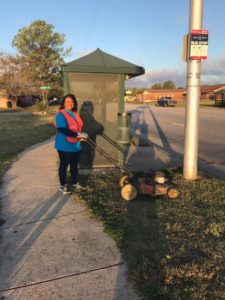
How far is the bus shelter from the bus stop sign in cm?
124

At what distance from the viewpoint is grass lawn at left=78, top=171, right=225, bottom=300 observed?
3324 millimetres

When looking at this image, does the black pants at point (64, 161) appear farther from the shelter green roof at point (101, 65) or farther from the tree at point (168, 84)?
the tree at point (168, 84)

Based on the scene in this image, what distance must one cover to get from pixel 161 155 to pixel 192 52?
4539mm

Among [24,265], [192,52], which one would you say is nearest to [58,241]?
[24,265]

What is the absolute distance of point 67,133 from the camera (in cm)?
618

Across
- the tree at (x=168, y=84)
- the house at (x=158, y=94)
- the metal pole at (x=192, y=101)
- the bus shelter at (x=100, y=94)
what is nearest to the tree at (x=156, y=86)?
the tree at (x=168, y=84)

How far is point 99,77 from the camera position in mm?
7715

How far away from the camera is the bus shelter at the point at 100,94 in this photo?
7.50 m

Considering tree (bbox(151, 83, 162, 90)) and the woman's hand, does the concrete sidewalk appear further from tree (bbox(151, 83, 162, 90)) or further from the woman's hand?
tree (bbox(151, 83, 162, 90))

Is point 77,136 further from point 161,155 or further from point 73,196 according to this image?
point 161,155

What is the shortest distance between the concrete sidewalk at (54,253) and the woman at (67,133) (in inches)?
19.5

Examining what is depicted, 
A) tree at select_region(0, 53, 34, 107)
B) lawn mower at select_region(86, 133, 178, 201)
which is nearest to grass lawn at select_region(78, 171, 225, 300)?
lawn mower at select_region(86, 133, 178, 201)

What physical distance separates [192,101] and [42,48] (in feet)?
188

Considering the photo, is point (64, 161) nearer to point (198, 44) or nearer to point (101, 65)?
point (101, 65)
